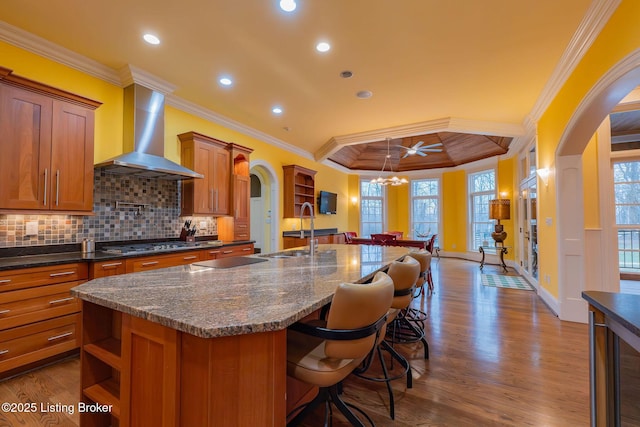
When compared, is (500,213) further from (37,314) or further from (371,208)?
(37,314)

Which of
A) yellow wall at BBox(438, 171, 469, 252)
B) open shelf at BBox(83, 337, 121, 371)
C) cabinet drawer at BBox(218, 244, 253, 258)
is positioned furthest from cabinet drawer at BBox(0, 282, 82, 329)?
yellow wall at BBox(438, 171, 469, 252)

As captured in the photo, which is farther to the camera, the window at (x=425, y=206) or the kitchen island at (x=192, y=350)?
the window at (x=425, y=206)

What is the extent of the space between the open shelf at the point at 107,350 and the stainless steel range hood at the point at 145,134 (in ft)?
6.98

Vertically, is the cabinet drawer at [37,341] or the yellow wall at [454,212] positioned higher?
the yellow wall at [454,212]

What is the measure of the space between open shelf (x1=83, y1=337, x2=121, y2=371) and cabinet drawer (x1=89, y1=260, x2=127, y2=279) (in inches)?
55.6

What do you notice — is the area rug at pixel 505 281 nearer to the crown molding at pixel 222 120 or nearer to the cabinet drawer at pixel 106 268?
the crown molding at pixel 222 120

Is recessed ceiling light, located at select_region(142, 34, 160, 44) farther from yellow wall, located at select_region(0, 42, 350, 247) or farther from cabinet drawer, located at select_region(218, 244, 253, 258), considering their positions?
cabinet drawer, located at select_region(218, 244, 253, 258)

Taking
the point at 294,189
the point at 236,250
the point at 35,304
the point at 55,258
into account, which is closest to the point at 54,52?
the point at 55,258

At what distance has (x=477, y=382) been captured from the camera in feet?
6.87

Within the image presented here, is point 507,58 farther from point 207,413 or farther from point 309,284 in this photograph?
point 207,413

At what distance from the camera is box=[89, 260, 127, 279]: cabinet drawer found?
101 inches

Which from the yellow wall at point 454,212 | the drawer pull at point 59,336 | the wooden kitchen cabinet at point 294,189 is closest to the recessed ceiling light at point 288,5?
the drawer pull at point 59,336

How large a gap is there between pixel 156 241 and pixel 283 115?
2.76 metres

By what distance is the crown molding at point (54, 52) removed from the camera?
255cm
